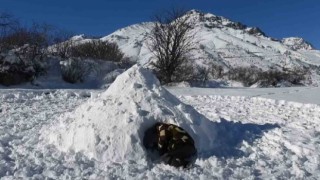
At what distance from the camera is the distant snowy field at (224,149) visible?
21.0ft

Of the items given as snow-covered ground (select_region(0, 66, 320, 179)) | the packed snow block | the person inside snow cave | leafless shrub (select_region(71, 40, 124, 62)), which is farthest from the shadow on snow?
leafless shrub (select_region(71, 40, 124, 62))

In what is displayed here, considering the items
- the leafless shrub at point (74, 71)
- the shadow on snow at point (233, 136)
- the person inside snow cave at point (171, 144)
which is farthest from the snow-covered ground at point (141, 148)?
the leafless shrub at point (74, 71)

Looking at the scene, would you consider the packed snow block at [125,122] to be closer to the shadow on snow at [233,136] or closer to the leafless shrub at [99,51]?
the shadow on snow at [233,136]

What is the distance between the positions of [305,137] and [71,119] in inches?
182

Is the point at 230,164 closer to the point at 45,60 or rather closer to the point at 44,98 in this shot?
the point at 44,98

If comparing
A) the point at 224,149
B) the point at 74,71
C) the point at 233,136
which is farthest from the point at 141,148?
the point at 74,71

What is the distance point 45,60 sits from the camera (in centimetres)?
2431

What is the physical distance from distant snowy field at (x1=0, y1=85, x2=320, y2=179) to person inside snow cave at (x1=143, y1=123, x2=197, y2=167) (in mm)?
177

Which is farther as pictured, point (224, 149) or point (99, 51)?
point (99, 51)

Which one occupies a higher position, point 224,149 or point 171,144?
point 171,144

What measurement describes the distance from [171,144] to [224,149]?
1299mm

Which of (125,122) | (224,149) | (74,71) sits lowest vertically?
(224,149)

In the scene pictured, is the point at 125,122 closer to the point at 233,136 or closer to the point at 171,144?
the point at 171,144

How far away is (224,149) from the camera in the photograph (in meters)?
7.88
